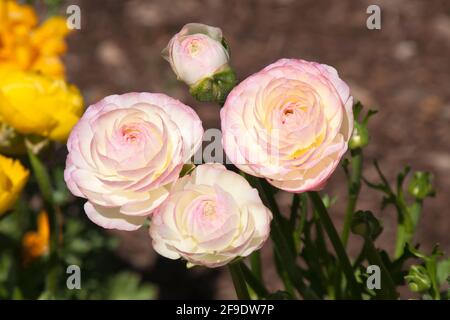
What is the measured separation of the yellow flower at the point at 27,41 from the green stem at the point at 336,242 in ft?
1.98

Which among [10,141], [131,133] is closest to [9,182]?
[10,141]

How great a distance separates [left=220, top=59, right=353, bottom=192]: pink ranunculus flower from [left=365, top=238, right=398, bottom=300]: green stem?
170mm

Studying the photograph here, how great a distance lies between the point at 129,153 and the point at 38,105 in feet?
0.94

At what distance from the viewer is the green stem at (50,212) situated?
92cm

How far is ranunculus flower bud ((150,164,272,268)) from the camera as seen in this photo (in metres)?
0.62

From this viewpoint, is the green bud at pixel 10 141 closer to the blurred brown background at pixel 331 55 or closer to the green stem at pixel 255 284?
the green stem at pixel 255 284

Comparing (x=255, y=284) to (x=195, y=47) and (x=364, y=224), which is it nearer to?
(x=364, y=224)

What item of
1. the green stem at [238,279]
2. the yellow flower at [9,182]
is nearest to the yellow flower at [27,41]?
the yellow flower at [9,182]

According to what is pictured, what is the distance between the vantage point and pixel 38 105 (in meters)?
0.88

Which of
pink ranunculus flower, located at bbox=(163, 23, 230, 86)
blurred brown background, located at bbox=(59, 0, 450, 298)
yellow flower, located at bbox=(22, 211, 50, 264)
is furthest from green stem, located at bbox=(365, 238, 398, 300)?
blurred brown background, located at bbox=(59, 0, 450, 298)

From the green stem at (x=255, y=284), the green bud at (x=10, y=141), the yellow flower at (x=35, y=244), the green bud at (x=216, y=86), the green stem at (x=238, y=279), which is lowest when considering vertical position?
the yellow flower at (x=35, y=244)

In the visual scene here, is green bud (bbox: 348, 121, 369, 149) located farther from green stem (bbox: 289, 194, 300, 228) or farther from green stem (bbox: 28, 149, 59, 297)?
green stem (bbox: 28, 149, 59, 297)

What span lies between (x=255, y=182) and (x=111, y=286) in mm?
558
